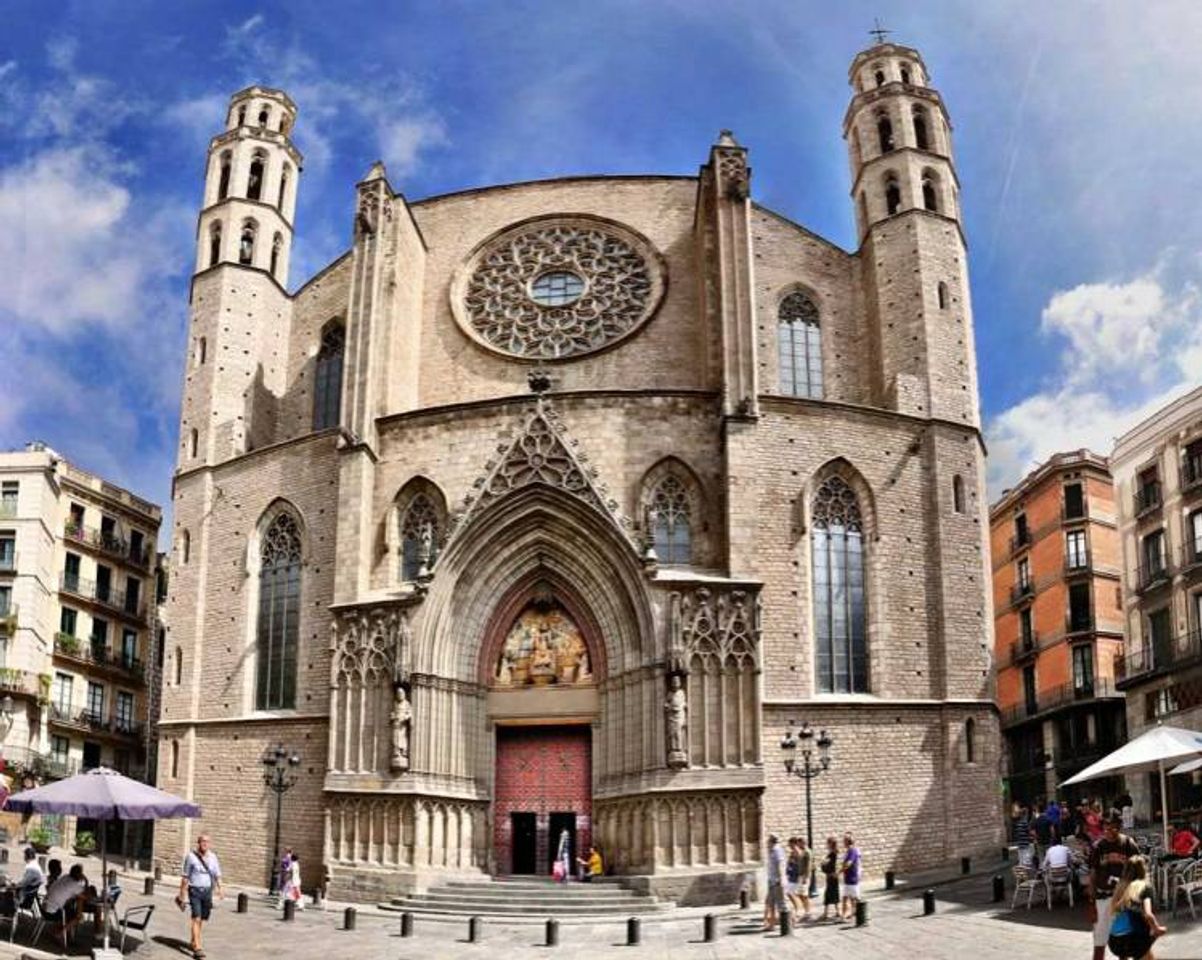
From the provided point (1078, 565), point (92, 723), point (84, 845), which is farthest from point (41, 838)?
point (1078, 565)

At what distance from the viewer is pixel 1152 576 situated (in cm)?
3844

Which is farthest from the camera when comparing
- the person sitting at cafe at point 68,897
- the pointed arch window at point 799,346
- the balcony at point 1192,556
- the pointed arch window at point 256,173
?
the pointed arch window at point 256,173

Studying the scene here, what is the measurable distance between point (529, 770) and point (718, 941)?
29.0 feet

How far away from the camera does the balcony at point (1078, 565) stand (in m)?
48.4

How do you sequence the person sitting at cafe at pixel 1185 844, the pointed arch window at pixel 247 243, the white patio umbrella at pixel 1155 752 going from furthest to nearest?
the pointed arch window at pixel 247 243 → the person sitting at cafe at pixel 1185 844 → the white patio umbrella at pixel 1155 752

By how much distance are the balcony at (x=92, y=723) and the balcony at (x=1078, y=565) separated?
106 feet

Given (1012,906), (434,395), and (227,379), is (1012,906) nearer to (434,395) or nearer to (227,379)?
(434,395)

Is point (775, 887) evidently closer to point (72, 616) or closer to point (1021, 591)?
point (72, 616)

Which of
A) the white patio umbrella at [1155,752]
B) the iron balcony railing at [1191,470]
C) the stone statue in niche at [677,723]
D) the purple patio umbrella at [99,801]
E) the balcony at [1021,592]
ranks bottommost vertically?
the purple patio umbrella at [99,801]

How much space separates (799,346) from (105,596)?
83.6ft

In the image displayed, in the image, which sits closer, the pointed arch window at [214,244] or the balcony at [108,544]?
the pointed arch window at [214,244]

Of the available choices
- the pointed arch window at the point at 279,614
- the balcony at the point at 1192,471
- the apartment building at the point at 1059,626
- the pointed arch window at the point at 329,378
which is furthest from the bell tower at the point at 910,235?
the apartment building at the point at 1059,626

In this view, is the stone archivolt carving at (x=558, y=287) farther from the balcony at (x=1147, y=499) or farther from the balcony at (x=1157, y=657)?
the balcony at (x=1157, y=657)

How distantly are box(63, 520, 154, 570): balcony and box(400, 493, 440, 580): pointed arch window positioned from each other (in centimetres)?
1846
